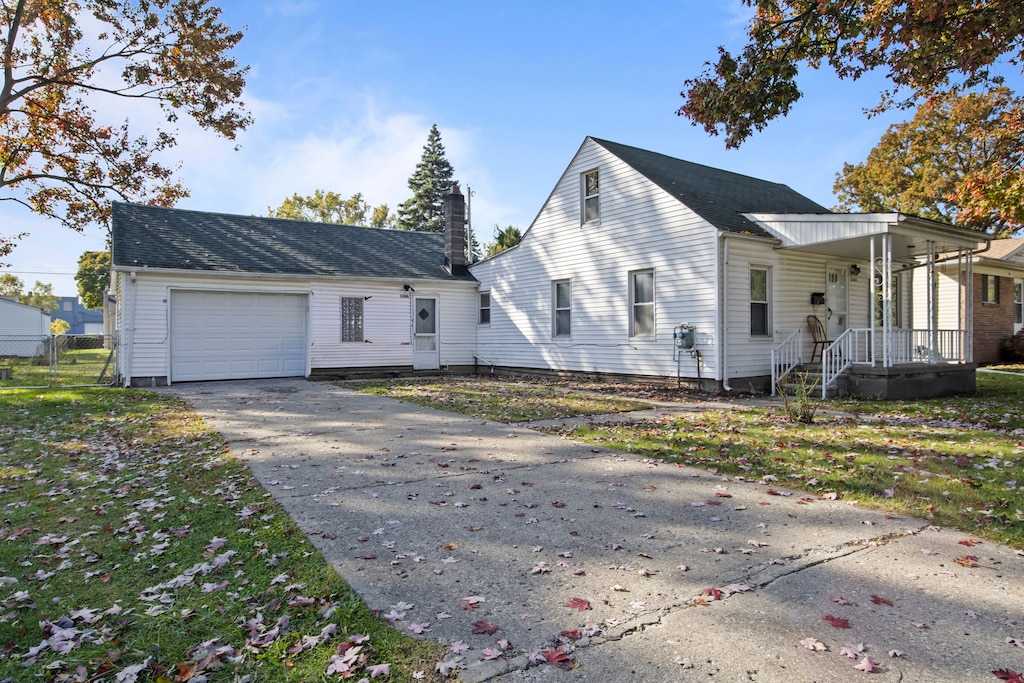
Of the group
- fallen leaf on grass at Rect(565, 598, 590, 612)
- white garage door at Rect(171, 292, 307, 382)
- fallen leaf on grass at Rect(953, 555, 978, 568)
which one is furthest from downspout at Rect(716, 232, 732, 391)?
white garage door at Rect(171, 292, 307, 382)

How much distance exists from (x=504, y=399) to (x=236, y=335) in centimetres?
835

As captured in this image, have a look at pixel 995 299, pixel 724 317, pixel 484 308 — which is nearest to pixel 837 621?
pixel 724 317

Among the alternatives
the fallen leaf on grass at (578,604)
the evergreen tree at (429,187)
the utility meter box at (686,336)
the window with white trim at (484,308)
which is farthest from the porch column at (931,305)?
the evergreen tree at (429,187)

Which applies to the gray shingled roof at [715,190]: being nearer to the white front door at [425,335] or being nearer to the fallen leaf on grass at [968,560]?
the white front door at [425,335]

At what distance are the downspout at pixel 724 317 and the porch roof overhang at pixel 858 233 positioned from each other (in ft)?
5.17

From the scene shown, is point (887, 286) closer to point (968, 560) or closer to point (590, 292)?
point (590, 292)

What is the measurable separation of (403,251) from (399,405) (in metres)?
9.91

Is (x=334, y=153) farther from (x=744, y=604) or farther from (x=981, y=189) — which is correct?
(x=744, y=604)

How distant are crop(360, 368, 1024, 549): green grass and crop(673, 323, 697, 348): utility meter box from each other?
261cm

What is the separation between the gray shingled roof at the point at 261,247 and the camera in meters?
15.0

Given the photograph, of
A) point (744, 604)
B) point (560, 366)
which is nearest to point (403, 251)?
point (560, 366)

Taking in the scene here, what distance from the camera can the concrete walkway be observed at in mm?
2473

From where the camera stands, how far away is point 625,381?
559 inches

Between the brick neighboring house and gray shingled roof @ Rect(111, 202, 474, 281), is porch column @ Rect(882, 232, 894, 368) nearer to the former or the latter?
gray shingled roof @ Rect(111, 202, 474, 281)
